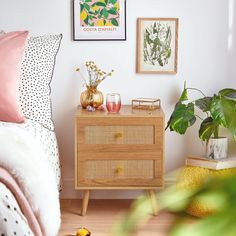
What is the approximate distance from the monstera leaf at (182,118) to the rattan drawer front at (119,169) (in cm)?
26

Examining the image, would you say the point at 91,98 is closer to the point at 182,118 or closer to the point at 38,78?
the point at 38,78

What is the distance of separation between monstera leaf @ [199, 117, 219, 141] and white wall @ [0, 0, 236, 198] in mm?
325

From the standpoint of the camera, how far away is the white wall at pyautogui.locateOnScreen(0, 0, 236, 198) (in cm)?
348

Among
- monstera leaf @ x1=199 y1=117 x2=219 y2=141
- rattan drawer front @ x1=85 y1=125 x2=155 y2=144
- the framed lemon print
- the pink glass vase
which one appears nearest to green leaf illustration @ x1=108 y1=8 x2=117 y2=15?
the framed lemon print

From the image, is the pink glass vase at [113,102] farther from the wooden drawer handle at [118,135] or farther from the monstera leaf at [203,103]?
the monstera leaf at [203,103]

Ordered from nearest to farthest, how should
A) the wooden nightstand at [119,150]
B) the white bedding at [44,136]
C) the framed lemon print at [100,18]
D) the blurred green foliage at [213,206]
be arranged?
the blurred green foliage at [213,206] < the white bedding at [44,136] < the wooden nightstand at [119,150] < the framed lemon print at [100,18]

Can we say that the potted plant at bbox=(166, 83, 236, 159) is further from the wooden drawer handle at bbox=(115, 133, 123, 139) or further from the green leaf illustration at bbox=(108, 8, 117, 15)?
the green leaf illustration at bbox=(108, 8, 117, 15)

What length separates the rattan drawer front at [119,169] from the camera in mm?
3186

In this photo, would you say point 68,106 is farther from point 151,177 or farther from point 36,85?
point 151,177

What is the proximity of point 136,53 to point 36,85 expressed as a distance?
31.1 inches

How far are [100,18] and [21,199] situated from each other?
1867 mm

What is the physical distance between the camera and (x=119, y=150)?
3160mm

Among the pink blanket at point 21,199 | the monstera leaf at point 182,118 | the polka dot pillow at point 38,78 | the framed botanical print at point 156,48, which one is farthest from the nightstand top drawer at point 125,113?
the pink blanket at point 21,199

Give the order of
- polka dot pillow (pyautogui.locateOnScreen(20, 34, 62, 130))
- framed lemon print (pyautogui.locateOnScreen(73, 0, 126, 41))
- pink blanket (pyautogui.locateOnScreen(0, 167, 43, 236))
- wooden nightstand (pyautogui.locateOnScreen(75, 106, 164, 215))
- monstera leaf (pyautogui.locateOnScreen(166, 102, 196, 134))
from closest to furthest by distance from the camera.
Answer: pink blanket (pyautogui.locateOnScreen(0, 167, 43, 236))
polka dot pillow (pyautogui.locateOnScreen(20, 34, 62, 130))
wooden nightstand (pyautogui.locateOnScreen(75, 106, 164, 215))
monstera leaf (pyautogui.locateOnScreen(166, 102, 196, 134))
framed lemon print (pyautogui.locateOnScreen(73, 0, 126, 41))
